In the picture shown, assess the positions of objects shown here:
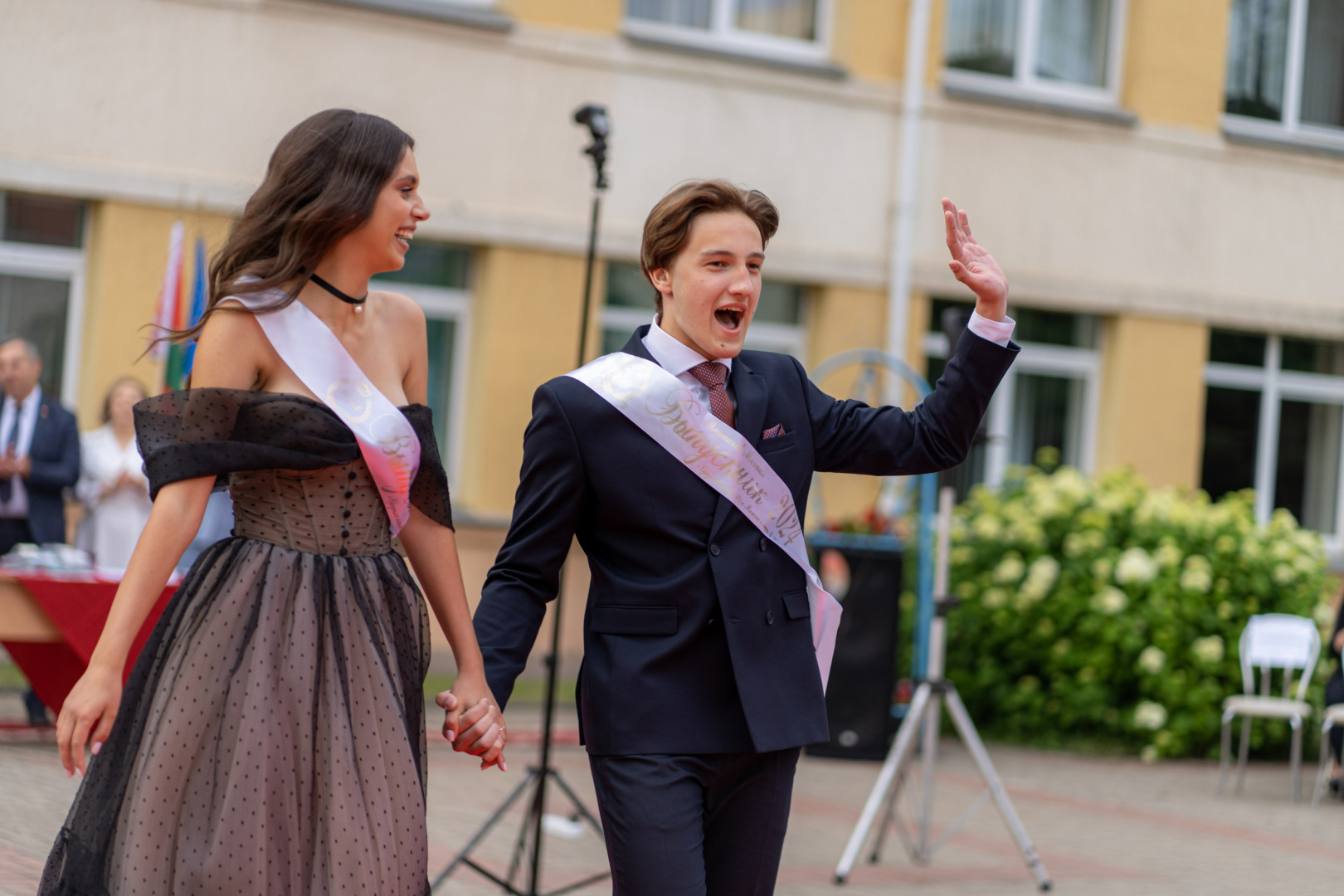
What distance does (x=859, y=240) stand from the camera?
1334 cm

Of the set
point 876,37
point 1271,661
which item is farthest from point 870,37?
point 1271,661

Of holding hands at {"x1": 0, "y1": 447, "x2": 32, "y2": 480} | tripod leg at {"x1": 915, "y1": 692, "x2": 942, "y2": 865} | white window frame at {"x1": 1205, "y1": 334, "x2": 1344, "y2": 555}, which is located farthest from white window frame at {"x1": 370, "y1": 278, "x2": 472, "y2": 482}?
white window frame at {"x1": 1205, "y1": 334, "x2": 1344, "y2": 555}

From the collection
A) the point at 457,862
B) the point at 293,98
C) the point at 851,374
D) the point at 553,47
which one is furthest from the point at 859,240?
the point at 457,862

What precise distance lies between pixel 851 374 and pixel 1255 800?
13.8 ft

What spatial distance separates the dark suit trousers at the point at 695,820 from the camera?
3121 millimetres

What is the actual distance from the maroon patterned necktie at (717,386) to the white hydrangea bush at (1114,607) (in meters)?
8.27

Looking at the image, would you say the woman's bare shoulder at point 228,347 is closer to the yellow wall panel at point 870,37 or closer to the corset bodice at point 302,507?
the corset bodice at point 302,507

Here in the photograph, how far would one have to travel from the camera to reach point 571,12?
40.3 ft

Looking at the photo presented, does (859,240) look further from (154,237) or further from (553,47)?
(154,237)

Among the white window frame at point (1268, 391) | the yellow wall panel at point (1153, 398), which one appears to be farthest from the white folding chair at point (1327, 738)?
the white window frame at point (1268, 391)

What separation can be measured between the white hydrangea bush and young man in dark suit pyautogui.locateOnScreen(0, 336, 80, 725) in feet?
18.5

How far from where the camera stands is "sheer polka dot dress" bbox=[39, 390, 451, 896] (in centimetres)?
291

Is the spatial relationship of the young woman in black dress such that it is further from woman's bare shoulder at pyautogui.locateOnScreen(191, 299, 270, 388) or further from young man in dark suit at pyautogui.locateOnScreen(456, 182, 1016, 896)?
young man in dark suit at pyautogui.locateOnScreen(456, 182, 1016, 896)

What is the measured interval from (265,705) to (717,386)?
106 cm
